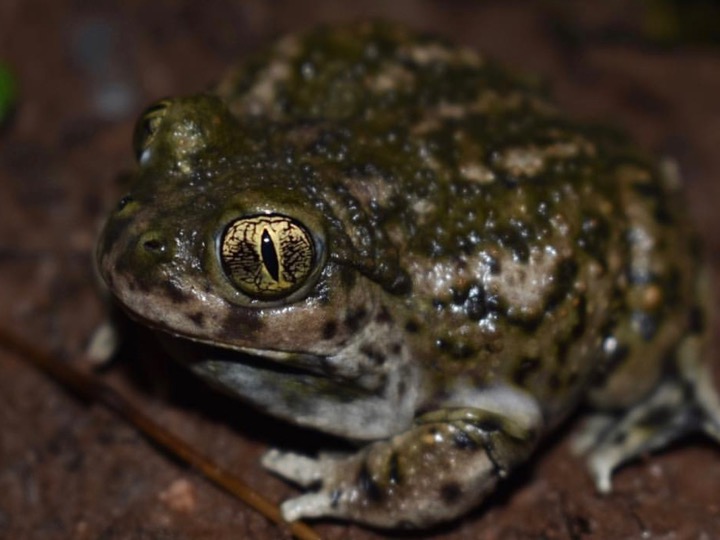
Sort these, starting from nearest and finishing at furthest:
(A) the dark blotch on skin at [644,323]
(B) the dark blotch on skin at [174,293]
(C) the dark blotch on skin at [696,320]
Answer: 1. (B) the dark blotch on skin at [174,293]
2. (A) the dark blotch on skin at [644,323]
3. (C) the dark blotch on skin at [696,320]

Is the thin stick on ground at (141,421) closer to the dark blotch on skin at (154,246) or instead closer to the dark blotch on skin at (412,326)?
the dark blotch on skin at (412,326)

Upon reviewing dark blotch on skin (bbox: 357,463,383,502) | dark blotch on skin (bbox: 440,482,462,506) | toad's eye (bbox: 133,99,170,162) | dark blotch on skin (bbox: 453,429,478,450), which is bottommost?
dark blotch on skin (bbox: 357,463,383,502)

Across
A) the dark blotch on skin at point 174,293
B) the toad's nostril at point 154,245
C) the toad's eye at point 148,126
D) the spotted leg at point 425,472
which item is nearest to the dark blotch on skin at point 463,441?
the spotted leg at point 425,472

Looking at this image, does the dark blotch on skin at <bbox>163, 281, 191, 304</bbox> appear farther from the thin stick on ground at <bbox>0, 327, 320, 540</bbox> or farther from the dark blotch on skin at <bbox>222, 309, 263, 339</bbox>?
the thin stick on ground at <bbox>0, 327, 320, 540</bbox>

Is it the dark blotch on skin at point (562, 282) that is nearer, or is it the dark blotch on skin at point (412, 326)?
the dark blotch on skin at point (412, 326)

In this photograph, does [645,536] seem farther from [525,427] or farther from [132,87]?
[132,87]

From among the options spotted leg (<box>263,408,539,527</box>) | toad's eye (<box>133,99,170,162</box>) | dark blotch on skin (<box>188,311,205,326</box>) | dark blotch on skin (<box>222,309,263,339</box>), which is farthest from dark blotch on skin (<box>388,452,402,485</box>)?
toad's eye (<box>133,99,170,162</box>)
